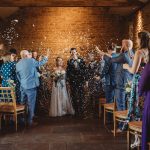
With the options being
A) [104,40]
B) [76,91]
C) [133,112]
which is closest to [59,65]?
[76,91]

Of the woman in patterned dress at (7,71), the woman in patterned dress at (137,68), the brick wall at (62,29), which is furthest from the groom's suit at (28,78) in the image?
the brick wall at (62,29)

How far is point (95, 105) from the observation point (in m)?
9.12

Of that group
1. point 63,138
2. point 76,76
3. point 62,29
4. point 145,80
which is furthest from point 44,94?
point 145,80

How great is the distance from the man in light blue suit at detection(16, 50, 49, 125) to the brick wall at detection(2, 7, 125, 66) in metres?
3.01

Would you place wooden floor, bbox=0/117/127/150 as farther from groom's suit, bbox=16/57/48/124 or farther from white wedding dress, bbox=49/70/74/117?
white wedding dress, bbox=49/70/74/117

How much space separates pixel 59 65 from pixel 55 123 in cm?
161

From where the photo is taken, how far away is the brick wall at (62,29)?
10.3 m

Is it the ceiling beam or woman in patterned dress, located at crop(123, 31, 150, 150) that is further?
the ceiling beam

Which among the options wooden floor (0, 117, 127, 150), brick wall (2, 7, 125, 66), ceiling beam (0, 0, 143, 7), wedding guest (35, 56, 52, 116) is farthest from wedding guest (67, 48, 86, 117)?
brick wall (2, 7, 125, 66)

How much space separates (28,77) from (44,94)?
2.04m

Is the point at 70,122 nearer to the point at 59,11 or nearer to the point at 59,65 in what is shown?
the point at 59,65

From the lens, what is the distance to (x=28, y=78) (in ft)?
23.7

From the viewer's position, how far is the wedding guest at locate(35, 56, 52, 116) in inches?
345

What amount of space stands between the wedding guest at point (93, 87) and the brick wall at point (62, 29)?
5.41ft
